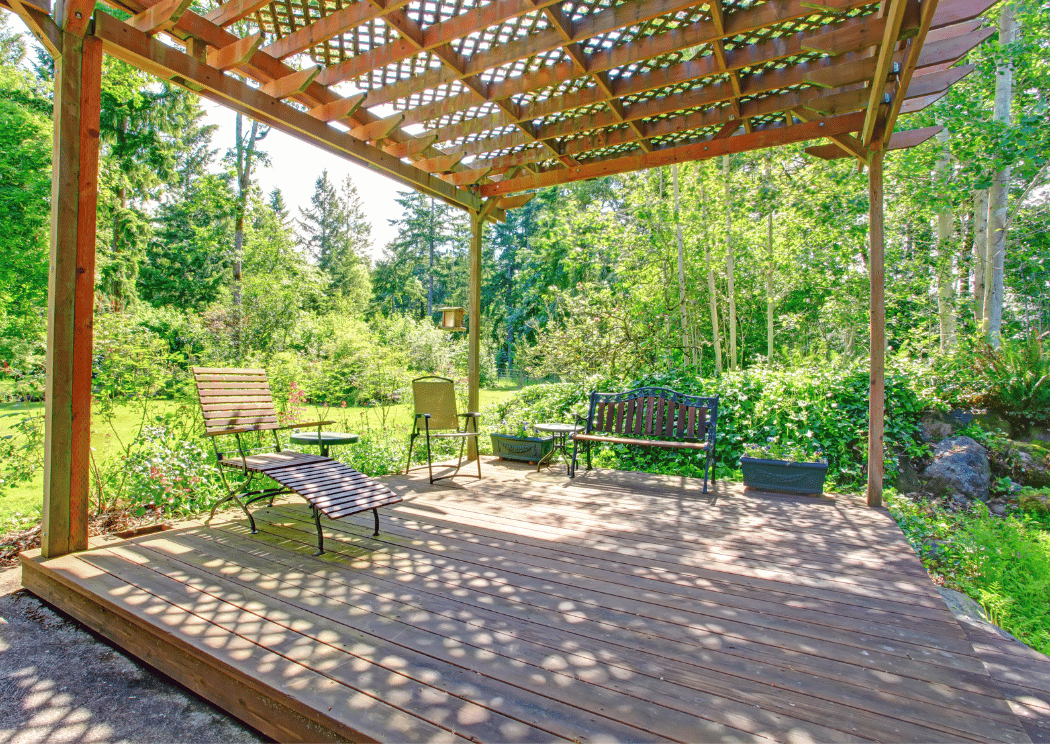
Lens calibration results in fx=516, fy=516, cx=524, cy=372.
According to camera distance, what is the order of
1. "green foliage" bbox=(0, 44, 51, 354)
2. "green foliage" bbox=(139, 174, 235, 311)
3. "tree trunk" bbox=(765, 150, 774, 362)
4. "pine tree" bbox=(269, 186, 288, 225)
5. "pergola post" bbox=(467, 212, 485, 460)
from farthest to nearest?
"pine tree" bbox=(269, 186, 288, 225) → "green foliage" bbox=(139, 174, 235, 311) → "tree trunk" bbox=(765, 150, 774, 362) → "green foliage" bbox=(0, 44, 51, 354) → "pergola post" bbox=(467, 212, 485, 460)

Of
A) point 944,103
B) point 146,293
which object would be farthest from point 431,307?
point 944,103

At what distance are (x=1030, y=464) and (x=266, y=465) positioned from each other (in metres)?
6.52

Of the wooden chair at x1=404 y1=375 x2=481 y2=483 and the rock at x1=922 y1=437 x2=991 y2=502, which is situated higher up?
the wooden chair at x1=404 y1=375 x2=481 y2=483

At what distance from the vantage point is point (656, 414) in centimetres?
487

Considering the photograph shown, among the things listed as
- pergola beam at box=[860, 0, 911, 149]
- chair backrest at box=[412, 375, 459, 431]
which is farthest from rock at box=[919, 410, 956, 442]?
chair backrest at box=[412, 375, 459, 431]

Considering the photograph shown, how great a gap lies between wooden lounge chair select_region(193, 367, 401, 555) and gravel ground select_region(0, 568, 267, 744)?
0.89 m

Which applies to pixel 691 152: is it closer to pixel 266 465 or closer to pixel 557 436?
pixel 557 436

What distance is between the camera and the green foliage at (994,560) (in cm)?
286

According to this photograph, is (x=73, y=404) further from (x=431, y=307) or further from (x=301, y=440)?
(x=431, y=307)

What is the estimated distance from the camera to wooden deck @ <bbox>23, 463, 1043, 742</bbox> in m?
1.48

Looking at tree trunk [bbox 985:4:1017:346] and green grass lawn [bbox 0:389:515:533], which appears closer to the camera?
green grass lawn [bbox 0:389:515:533]

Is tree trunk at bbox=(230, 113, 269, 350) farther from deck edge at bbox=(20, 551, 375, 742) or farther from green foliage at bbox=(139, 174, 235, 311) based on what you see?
deck edge at bbox=(20, 551, 375, 742)

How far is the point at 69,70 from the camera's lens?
2.47 m

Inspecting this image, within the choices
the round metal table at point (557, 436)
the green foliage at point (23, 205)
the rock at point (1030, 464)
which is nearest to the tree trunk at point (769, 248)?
the rock at point (1030, 464)
